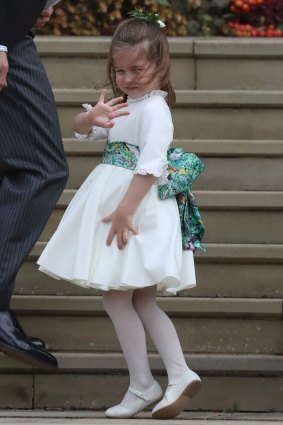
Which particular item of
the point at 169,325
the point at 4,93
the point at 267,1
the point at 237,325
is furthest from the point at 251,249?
the point at 267,1

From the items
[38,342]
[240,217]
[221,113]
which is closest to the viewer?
[38,342]

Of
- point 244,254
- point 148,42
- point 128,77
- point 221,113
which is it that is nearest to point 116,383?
point 244,254

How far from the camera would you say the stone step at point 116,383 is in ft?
17.5

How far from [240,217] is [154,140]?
1306 mm

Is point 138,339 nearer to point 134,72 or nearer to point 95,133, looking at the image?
point 95,133

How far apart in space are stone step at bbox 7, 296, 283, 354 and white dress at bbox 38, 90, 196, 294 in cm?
71

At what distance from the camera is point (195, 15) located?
327 inches

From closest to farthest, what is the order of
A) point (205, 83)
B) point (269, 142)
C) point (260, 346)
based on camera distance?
point (260, 346) < point (269, 142) < point (205, 83)

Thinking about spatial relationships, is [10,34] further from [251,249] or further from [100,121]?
[251,249]

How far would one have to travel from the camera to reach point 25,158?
505 centimetres

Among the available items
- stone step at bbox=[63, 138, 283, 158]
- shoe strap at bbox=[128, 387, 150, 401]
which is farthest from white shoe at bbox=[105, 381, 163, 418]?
stone step at bbox=[63, 138, 283, 158]

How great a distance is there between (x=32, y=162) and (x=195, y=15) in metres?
3.52

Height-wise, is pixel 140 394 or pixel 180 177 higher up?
pixel 180 177

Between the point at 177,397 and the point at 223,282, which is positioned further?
the point at 223,282
